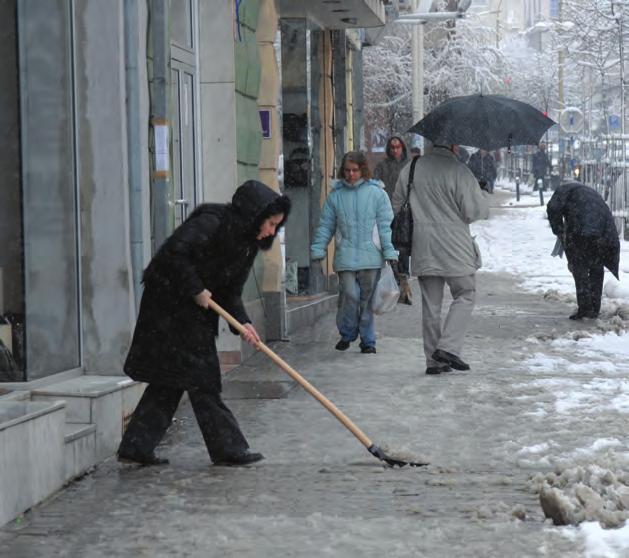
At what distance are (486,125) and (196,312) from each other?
14.3 ft

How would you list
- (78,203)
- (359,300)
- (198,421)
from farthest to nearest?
(359,300), (78,203), (198,421)

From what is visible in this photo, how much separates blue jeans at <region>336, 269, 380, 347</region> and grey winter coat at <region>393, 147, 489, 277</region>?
45.2 inches

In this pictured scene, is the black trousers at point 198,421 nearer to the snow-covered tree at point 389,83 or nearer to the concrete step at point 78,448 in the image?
the concrete step at point 78,448

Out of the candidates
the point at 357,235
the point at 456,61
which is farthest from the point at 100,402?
the point at 456,61

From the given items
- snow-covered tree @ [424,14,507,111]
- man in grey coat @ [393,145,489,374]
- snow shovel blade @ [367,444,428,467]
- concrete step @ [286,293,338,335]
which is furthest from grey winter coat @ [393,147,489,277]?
snow-covered tree @ [424,14,507,111]

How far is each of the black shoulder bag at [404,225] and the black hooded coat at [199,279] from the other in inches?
150

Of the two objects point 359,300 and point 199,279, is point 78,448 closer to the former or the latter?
point 199,279

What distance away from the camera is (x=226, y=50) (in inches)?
443

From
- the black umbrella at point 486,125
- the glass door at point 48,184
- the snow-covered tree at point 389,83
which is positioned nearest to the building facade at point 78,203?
the glass door at point 48,184

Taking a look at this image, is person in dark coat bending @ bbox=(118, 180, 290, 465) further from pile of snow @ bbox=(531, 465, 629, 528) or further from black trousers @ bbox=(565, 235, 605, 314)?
black trousers @ bbox=(565, 235, 605, 314)

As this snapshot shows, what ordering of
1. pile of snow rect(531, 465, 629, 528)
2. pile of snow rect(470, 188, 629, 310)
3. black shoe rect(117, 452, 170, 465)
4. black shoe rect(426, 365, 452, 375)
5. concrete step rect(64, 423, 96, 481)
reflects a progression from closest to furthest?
pile of snow rect(531, 465, 629, 528) → concrete step rect(64, 423, 96, 481) → black shoe rect(117, 452, 170, 465) → black shoe rect(426, 365, 452, 375) → pile of snow rect(470, 188, 629, 310)

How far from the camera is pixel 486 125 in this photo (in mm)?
10805

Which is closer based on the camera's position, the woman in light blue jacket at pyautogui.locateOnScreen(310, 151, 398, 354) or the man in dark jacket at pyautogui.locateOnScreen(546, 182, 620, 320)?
the woman in light blue jacket at pyautogui.locateOnScreen(310, 151, 398, 354)

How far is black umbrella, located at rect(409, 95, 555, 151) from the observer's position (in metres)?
10.8
